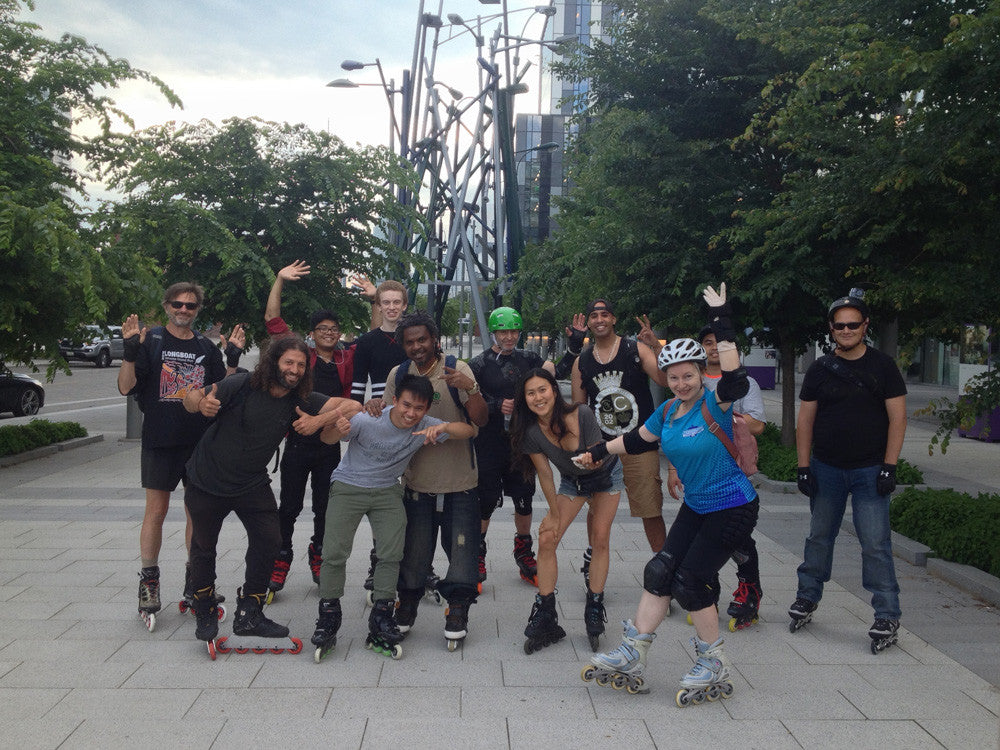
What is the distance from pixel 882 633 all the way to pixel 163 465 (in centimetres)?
402

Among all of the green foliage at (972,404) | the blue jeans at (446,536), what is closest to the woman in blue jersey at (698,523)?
the blue jeans at (446,536)

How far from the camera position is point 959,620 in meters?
5.59

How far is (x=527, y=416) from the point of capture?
5145 mm

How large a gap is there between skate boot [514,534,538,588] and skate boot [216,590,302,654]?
1.89 m

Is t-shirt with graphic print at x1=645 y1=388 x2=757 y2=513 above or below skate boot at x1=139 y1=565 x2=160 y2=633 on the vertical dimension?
above

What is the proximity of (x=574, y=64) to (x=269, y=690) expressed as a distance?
8.98 m

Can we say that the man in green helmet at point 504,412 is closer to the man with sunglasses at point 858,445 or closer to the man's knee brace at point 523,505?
the man's knee brace at point 523,505

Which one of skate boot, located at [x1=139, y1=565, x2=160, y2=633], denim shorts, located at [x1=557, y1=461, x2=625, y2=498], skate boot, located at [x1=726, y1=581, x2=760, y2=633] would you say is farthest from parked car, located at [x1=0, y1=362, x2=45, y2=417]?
skate boot, located at [x1=726, y1=581, x2=760, y2=633]

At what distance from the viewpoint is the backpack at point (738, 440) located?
4367 millimetres

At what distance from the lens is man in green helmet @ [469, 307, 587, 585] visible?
226 inches

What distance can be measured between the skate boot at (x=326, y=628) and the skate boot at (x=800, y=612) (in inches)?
98.4

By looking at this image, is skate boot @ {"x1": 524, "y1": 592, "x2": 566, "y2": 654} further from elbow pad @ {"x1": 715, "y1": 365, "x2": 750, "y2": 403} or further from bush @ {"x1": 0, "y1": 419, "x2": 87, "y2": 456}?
bush @ {"x1": 0, "y1": 419, "x2": 87, "y2": 456}

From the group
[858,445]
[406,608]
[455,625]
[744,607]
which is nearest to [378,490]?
[406,608]

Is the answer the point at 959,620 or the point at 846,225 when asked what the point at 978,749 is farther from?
the point at 846,225
